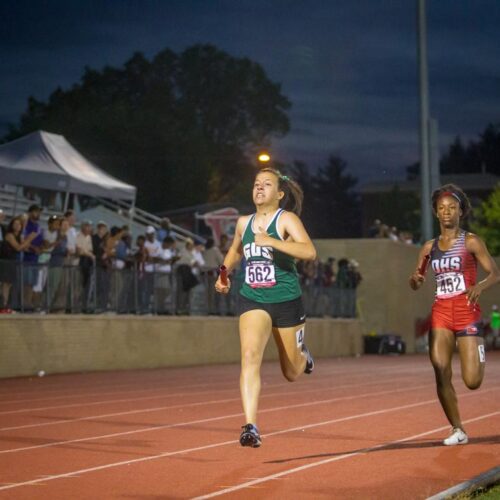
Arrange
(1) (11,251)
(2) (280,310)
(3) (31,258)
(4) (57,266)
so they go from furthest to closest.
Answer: (4) (57,266) → (3) (31,258) → (1) (11,251) → (2) (280,310)

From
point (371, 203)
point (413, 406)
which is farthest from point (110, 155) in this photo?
point (413, 406)

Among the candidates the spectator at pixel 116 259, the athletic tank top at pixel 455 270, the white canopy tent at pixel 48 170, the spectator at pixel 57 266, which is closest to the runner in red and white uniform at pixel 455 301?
the athletic tank top at pixel 455 270

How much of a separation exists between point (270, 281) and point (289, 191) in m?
0.81

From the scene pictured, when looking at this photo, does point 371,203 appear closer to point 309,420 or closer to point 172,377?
point 172,377

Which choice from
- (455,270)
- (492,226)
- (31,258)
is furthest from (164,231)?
(492,226)

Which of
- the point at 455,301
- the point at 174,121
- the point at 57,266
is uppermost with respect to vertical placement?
the point at 174,121

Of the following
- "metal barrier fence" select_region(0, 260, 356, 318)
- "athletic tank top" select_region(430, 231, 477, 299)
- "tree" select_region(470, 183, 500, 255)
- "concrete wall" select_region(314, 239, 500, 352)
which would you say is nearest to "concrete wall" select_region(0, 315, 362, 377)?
"metal barrier fence" select_region(0, 260, 356, 318)

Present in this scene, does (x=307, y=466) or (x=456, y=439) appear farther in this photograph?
(x=456, y=439)

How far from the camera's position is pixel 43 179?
2784 centimetres

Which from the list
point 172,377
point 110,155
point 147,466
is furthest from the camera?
point 110,155

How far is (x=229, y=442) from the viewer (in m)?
11.0

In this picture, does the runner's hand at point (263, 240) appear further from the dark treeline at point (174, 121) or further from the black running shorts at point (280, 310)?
the dark treeline at point (174, 121)

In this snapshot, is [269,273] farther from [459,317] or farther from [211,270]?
[211,270]

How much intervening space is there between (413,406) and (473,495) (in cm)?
785
